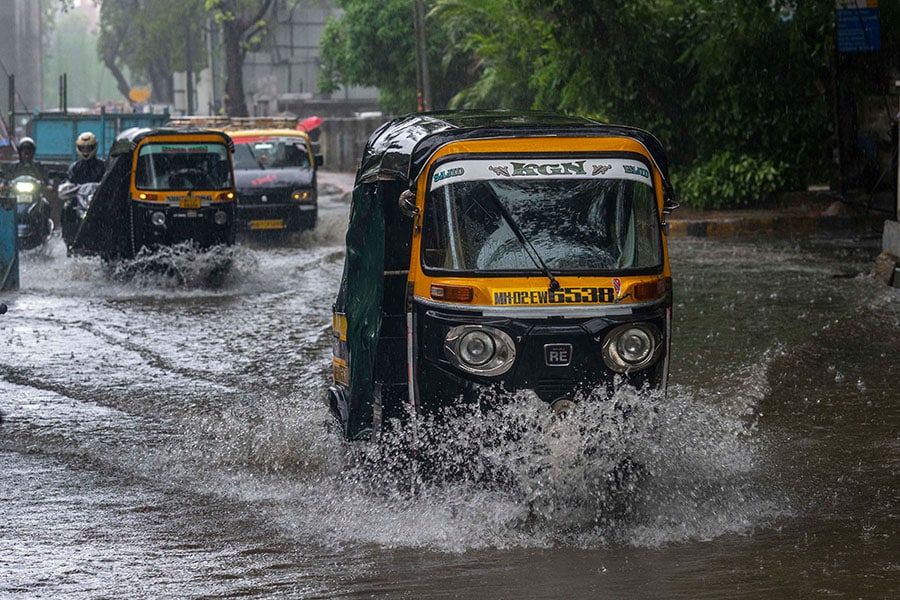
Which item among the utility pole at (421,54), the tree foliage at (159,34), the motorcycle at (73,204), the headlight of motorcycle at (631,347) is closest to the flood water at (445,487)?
the headlight of motorcycle at (631,347)

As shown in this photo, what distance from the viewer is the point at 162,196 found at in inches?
592

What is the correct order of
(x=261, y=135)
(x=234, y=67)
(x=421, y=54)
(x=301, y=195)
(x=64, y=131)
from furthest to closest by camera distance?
(x=234, y=67) < (x=421, y=54) < (x=64, y=131) < (x=261, y=135) < (x=301, y=195)

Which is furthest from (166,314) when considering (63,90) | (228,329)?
(63,90)

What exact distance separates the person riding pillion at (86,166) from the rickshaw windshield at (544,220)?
1149cm

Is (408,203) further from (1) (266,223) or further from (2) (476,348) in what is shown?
(1) (266,223)

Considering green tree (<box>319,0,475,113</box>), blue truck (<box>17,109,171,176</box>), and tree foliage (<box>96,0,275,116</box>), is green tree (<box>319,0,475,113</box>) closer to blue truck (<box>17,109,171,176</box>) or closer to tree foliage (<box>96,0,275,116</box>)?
blue truck (<box>17,109,171,176</box>)

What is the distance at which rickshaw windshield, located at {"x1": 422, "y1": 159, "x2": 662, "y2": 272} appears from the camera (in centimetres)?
636

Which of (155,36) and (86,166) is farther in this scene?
(155,36)

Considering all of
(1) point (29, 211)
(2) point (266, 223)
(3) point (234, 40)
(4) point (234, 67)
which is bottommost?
(2) point (266, 223)

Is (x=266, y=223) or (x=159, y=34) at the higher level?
(x=159, y=34)

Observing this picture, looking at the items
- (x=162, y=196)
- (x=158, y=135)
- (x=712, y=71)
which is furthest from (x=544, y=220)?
(x=712, y=71)

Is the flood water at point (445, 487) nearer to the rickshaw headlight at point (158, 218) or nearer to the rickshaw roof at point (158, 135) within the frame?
the rickshaw headlight at point (158, 218)

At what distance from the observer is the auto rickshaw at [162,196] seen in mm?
15078

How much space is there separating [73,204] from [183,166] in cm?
214
